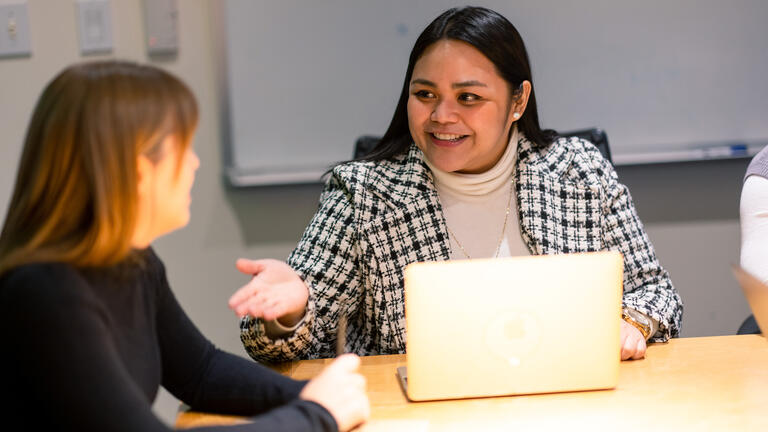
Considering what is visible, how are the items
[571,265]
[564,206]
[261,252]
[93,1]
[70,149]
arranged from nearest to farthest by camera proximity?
[70,149] → [571,265] → [564,206] → [93,1] → [261,252]

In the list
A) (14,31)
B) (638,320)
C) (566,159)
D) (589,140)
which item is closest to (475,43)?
(566,159)

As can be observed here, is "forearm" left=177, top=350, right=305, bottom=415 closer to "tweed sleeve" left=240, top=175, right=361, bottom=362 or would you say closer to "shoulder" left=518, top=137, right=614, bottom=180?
"tweed sleeve" left=240, top=175, right=361, bottom=362

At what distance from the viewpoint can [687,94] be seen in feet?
7.85

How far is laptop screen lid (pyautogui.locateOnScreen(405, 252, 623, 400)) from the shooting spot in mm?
1086

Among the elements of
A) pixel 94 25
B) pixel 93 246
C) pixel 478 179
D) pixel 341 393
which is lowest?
pixel 341 393

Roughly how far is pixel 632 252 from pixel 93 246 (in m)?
1.17

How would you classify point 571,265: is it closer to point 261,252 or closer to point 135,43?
point 261,252

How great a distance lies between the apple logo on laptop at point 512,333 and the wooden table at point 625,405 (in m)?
0.09

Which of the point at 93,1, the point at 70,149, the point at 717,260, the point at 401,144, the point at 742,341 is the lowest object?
the point at 717,260

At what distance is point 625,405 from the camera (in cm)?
114

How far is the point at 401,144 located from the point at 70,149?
0.97 metres

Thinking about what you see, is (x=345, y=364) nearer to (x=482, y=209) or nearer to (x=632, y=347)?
(x=632, y=347)

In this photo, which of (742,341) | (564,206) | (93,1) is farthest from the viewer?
A: (93,1)

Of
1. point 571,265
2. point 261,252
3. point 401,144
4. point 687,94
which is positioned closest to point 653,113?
point 687,94
